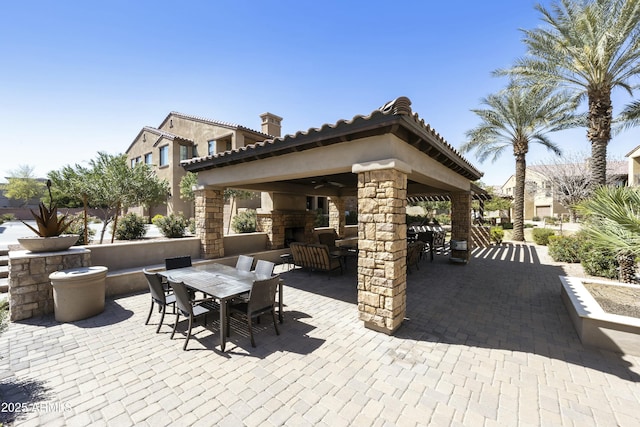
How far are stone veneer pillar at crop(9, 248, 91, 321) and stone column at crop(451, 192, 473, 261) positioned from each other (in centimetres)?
1255

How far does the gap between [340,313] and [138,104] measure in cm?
1017

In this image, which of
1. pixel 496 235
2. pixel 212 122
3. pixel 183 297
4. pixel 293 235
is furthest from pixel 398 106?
pixel 212 122

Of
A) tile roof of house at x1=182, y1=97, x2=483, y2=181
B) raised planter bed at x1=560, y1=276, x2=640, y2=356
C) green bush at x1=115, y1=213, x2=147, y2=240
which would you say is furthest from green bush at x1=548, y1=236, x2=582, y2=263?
green bush at x1=115, y1=213, x2=147, y2=240

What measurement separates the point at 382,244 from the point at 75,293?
20.4ft

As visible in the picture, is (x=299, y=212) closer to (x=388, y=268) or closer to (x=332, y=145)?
(x=332, y=145)

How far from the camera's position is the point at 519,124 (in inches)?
621

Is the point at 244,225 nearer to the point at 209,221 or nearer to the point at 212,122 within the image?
the point at 209,221

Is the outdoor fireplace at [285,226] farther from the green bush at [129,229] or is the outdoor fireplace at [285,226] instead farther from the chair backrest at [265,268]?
the green bush at [129,229]

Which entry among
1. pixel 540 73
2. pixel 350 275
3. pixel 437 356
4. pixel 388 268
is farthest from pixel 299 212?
pixel 540 73

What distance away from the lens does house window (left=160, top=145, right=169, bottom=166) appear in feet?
73.7

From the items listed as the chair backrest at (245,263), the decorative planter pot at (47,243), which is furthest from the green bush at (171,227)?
the chair backrest at (245,263)

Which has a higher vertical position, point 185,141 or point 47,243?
point 185,141

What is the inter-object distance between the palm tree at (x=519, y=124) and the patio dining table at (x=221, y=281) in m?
16.3

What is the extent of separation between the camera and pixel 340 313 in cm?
562
